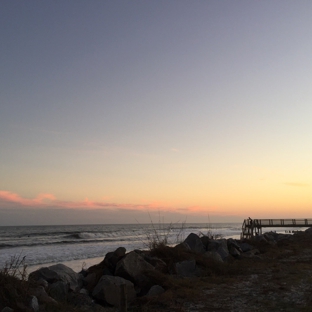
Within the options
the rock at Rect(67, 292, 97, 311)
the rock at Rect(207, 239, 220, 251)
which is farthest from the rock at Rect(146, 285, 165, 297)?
the rock at Rect(207, 239, 220, 251)

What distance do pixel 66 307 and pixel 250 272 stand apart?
25.0 ft

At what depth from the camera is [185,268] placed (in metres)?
12.8

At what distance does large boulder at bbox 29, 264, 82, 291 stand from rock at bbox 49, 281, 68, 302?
0.59 metres

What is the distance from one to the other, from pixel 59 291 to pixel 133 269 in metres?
2.66

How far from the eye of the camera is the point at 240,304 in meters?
8.70

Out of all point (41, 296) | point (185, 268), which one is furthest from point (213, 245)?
point (41, 296)

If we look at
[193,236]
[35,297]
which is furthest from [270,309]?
[193,236]

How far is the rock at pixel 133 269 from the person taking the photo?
11031 mm

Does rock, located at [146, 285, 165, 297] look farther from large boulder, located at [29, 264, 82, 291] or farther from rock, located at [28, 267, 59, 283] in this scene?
rock, located at [28, 267, 59, 283]

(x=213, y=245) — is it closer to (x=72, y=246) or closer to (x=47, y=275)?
(x=47, y=275)

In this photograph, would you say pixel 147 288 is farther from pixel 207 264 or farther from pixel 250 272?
pixel 250 272

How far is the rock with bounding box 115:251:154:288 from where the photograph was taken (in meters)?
11.0

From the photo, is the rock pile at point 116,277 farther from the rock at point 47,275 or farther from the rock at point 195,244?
the rock at point 195,244

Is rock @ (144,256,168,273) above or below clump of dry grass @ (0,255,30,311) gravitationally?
below
